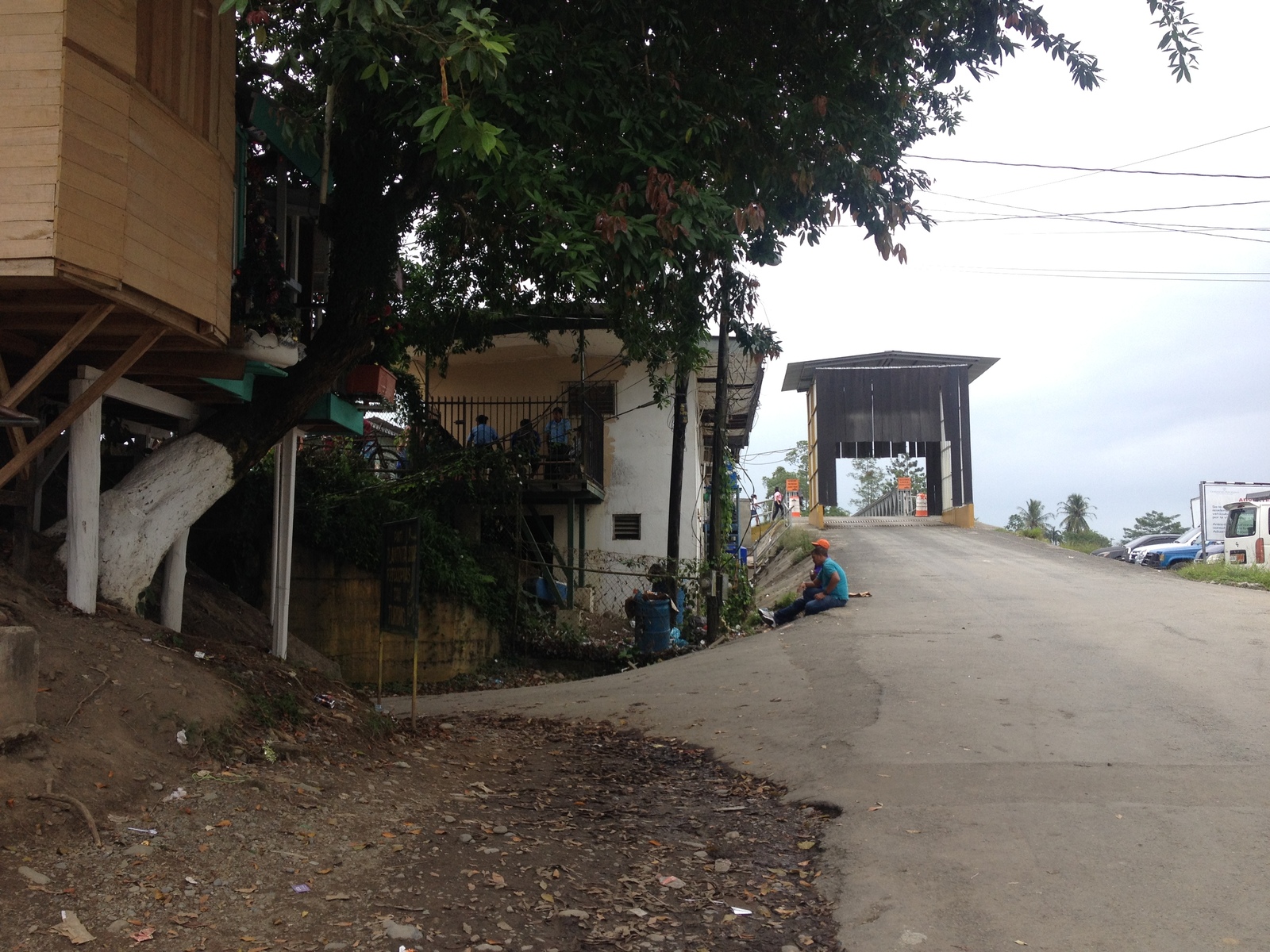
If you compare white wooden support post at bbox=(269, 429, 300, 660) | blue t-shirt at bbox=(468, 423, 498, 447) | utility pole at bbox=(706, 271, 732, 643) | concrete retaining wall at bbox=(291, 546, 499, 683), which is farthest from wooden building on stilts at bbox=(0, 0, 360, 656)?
blue t-shirt at bbox=(468, 423, 498, 447)

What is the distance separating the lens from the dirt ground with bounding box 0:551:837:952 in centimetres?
425

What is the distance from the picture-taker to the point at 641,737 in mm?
8883

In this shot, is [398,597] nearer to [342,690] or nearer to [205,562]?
[342,690]

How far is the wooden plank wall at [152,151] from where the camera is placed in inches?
219

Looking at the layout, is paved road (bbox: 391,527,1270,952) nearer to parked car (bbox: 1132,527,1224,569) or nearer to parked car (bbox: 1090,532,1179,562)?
parked car (bbox: 1132,527,1224,569)

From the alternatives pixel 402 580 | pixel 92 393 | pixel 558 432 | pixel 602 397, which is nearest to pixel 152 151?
pixel 92 393

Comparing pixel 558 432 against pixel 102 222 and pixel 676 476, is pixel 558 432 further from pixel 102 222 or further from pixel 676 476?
pixel 102 222

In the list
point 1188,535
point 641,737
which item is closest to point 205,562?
point 641,737

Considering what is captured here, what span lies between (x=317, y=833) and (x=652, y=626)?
1079cm

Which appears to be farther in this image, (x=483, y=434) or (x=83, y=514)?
(x=483, y=434)

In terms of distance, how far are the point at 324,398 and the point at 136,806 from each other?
611 cm

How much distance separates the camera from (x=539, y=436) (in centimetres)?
1977

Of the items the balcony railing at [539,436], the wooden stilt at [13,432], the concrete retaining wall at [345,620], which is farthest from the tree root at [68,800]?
the balcony railing at [539,436]

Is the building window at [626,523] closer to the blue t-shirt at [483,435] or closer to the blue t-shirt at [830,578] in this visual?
the blue t-shirt at [483,435]
